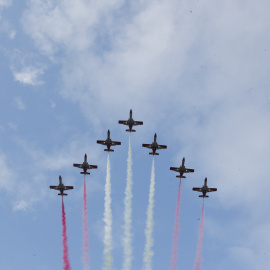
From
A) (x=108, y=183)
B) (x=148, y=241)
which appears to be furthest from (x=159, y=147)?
(x=148, y=241)

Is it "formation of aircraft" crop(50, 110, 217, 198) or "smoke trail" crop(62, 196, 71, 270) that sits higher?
"formation of aircraft" crop(50, 110, 217, 198)

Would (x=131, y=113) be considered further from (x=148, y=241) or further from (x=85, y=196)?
(x=148, y=241)

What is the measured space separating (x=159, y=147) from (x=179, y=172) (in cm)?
953

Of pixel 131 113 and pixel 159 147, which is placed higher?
pixel 131 113

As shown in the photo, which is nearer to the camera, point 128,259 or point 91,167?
point 128,259

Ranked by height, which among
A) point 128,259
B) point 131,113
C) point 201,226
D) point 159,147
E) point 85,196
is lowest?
point 128,259

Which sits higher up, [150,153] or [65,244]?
[150,153]

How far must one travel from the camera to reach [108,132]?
474ft

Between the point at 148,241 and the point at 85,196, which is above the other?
the point at 85,196

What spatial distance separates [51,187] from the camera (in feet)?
480

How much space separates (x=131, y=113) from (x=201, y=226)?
1553 inches

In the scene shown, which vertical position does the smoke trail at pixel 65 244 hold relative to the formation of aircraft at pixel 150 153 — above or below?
below

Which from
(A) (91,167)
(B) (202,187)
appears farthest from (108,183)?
(B) (202,187)

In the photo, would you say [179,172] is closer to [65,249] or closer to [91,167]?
[91,167]
